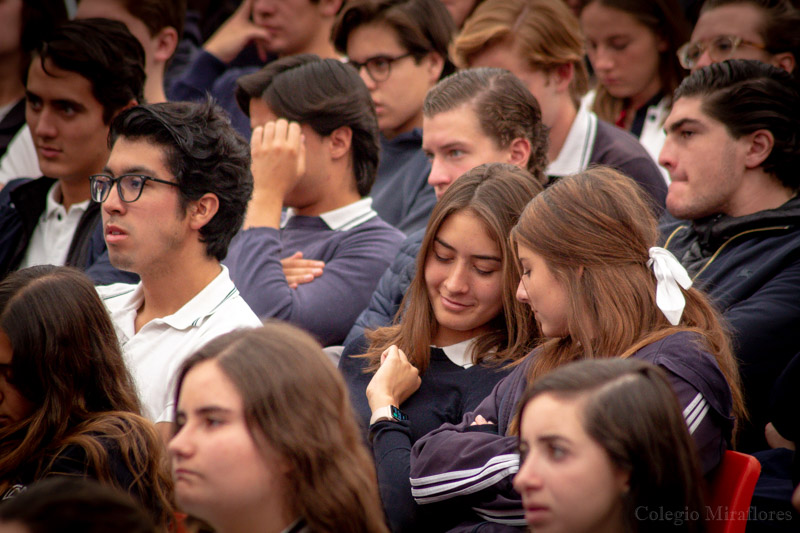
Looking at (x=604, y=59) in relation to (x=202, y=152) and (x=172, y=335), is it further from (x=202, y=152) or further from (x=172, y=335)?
(x=172, y=335)

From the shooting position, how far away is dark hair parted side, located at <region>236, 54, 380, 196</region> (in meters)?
3.57

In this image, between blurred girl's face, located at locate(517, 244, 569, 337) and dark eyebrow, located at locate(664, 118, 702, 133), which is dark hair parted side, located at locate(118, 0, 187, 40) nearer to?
dark eyebrow, located at locate(664, 118, 702, 133)

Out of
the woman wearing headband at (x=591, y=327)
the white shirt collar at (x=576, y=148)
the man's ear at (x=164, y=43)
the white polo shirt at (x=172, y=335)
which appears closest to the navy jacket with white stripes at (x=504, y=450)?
the woman wearing headband at (x=591, y=327)

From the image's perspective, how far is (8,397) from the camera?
2.21m

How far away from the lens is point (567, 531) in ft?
5.36

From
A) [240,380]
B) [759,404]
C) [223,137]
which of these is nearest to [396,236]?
[223,137]

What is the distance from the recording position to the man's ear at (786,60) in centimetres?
376

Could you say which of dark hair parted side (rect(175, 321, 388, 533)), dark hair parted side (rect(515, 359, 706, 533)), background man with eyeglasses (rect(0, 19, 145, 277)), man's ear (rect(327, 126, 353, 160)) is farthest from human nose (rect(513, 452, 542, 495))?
background man with eyeglasses (rect(0, 19, 145, 277))

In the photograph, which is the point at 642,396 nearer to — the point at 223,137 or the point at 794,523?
the point at 794,523

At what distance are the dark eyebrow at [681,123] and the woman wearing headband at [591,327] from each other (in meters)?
0.96

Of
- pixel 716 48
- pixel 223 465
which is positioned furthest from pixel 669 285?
pixel 716 48

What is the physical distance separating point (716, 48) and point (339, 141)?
1.71 m

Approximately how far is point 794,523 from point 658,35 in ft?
9.97

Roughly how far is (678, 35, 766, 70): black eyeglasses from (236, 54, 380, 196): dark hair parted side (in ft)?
4.79
